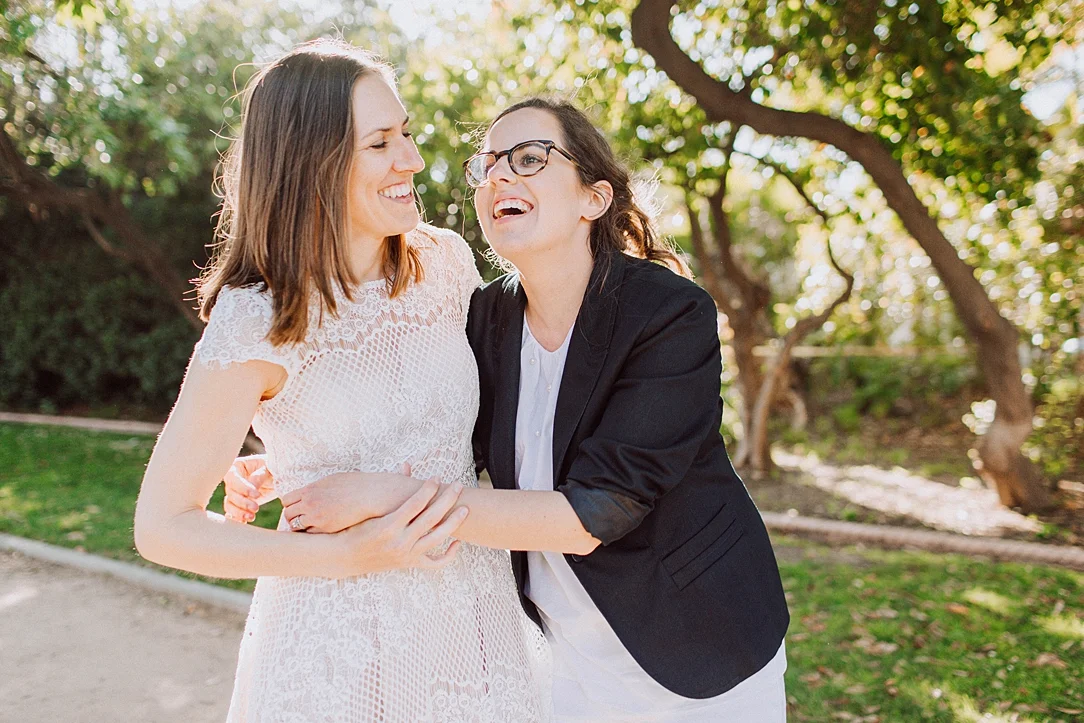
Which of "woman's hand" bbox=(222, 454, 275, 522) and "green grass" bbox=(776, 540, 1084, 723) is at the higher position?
"woman's hand" bbox=(222, 454, 275, 522)

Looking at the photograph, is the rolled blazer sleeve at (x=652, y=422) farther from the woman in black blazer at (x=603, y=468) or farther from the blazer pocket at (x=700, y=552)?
the blazer pocket at (x=700, y=552)

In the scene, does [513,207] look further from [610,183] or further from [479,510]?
[479,510]

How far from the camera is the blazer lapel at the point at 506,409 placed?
6.98ft

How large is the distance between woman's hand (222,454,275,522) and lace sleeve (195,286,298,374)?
504mm

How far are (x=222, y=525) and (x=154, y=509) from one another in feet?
0.42

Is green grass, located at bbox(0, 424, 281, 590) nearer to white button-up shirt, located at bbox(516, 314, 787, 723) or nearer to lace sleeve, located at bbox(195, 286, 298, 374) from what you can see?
white button-up shirt, located at bbox(516, 314, 787, 723)

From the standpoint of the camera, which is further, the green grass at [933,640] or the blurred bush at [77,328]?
the blurred bush at [77,328]

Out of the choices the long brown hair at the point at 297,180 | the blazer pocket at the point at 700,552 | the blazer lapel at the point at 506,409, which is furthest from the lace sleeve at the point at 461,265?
the blazer pocket at the point at 700,552

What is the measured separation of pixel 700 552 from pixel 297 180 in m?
1.24

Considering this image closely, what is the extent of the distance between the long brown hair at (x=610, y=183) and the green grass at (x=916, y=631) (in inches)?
108

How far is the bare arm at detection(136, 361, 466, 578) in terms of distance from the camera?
167cm

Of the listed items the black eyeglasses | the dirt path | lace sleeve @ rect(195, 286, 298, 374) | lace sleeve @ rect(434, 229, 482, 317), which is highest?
the black eyeglasses

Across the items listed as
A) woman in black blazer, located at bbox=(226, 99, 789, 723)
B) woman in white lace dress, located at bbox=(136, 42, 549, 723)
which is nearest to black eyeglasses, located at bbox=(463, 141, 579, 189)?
woman in black blazer, located at bbox=(226, 99, 789, 723)

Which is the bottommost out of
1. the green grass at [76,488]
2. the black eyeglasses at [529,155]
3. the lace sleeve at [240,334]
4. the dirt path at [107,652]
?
the dirt path at [107,652]
